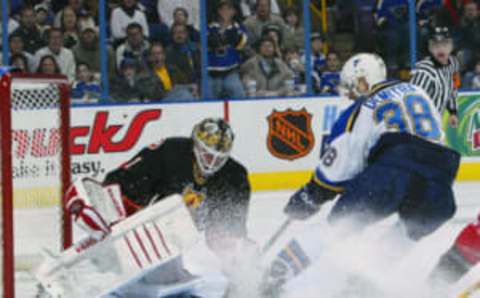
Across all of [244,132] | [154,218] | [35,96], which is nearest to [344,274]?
[154,218]

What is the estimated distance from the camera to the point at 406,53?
8.76 meters

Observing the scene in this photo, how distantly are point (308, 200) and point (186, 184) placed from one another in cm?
49

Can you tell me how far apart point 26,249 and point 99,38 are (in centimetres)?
373

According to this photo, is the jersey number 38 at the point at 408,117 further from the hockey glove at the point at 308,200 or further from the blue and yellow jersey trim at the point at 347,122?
the hockey glove at the point at 308,200

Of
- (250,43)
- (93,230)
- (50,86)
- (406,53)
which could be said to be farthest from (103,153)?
(93,230)

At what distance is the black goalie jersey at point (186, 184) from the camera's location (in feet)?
14.6

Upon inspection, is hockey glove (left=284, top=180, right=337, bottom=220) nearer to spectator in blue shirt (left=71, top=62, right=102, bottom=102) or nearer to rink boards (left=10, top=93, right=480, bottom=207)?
rink boards (left=10, top=93, right=480, bottom=207)

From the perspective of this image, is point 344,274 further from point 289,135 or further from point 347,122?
point 289,135

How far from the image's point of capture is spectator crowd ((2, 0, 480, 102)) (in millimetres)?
8016

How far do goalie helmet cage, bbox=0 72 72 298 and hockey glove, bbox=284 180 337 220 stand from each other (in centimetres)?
89

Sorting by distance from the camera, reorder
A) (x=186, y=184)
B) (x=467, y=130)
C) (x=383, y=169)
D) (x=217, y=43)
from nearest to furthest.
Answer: (x=383, y=169)
(x=186, y=184)
(x=217, y=43)
(x=467, y=130)

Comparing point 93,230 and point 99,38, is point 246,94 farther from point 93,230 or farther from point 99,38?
point 93,230

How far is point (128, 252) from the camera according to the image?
3951 millimetres

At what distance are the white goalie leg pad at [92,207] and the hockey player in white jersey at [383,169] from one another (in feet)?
2.12
